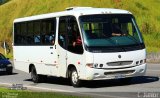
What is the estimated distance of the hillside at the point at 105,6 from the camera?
204ft

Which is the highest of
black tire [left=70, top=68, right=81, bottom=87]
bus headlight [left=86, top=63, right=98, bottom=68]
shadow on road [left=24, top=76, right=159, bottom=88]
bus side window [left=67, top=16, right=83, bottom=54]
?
bus side window [left=67, top=16, right=83, bottom=54]

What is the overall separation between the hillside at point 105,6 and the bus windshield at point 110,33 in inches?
1279

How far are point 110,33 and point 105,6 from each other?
4680 centimetres

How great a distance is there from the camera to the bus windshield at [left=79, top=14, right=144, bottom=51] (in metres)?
20.2

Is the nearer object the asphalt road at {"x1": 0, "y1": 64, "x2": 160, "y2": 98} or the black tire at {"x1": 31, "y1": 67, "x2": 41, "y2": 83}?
the asphalt road at {"x1": 0, "y1": 64, "x2": 160, "y2": 98}

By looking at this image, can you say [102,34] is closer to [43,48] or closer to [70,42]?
[70,42]

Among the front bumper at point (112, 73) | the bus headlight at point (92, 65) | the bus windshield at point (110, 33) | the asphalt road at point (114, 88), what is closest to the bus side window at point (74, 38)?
the bus windshield at point (110, 33)

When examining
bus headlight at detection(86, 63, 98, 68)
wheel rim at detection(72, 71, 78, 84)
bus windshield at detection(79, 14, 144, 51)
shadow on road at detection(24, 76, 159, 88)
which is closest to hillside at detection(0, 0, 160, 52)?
shadow on road at detection(24, 76, 159, 88)

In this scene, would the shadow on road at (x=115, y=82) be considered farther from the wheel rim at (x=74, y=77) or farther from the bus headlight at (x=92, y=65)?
the bus headlight at (x=92, y=65)

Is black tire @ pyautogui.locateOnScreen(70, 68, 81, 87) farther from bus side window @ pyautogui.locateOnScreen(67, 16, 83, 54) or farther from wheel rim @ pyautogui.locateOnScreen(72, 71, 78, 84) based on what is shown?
bus side window @ pyautogui.locateOnScreen(67, 16, 83, 54)

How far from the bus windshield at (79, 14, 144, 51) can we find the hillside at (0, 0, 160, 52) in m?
32.5

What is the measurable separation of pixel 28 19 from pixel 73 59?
18.7 feet

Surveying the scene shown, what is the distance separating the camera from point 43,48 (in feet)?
77.8

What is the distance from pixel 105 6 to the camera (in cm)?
6719
